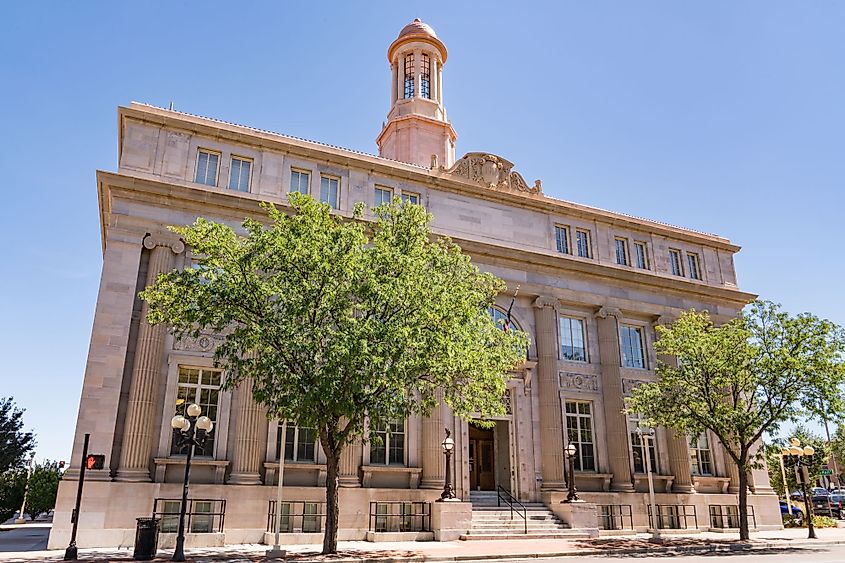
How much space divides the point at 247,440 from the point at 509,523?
9.96 m

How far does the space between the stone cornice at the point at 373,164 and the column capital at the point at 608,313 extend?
183 inches

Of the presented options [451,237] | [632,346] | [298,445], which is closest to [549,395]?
[632,346]

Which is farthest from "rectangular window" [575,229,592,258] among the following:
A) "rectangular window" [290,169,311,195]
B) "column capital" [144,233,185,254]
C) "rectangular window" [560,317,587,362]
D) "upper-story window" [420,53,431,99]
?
"column capital" [144,233,185,254]

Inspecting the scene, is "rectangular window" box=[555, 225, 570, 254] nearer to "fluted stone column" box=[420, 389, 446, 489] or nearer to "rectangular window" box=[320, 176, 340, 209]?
"fluted stone column" box=[420, 389, 446, 489]

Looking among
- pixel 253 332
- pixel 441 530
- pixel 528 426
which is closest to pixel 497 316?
pixel 528 426

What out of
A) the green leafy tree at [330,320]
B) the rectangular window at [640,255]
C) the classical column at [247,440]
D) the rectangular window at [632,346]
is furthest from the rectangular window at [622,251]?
the classical column at [247,440]

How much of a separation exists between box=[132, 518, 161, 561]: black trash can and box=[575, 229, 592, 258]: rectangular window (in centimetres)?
2165

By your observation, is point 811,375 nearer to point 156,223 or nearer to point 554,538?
point 554,538

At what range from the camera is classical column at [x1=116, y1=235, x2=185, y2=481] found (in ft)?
63.3

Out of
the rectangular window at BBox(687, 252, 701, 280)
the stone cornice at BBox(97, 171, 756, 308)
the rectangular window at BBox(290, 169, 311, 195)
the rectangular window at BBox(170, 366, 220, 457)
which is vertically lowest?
the rectangular window at BBox(170, 366, 220, 457)

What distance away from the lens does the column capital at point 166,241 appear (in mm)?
21516

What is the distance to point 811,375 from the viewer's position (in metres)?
22.2

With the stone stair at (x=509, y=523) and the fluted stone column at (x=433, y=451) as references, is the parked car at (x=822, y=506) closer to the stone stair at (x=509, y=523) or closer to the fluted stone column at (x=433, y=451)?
the stone stair at (x=509, y=523)

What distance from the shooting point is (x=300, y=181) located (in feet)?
81.4
